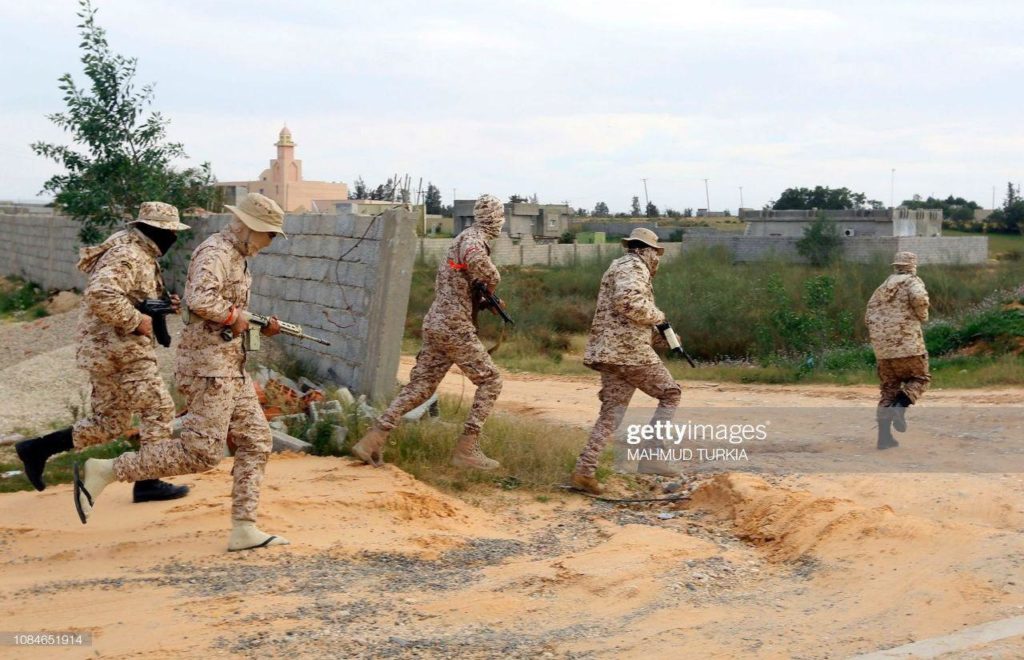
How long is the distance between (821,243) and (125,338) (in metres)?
28.5

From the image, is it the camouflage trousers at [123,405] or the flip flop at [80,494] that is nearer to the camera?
the flip flop at [80,494]

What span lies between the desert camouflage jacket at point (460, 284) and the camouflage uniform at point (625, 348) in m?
0.83

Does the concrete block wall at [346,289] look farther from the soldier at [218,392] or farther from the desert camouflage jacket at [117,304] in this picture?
the soldier at [218,392]

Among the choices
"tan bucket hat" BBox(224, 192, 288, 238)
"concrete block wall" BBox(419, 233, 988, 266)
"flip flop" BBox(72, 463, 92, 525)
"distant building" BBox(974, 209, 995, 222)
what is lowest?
"flip flop" BBox(72, 463, 92, 525)

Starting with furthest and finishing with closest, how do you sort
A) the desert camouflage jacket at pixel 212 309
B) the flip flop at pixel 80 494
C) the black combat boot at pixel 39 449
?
1. the black combat boot at pixel 39 449
2. the flip flop at pixel 80 494
3. the desert camouflage jacket at pixel 212 309

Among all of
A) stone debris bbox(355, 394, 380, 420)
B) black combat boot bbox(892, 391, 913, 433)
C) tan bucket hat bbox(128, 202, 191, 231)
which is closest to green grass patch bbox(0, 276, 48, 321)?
stone debris bbox(355, 394, 380, 420)

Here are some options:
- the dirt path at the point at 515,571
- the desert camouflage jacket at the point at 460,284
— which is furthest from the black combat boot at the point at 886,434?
the desert camouflage jacket at the point at 460,284

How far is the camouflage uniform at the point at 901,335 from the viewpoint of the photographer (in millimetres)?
9102

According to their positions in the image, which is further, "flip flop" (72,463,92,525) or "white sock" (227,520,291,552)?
"white sock" (227,520,291,552)

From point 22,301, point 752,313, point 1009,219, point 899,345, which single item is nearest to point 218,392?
point 899,345

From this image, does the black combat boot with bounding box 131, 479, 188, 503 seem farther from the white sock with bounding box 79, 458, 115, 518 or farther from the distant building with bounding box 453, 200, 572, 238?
the distant building with bounding box 453, 200, 572, 238

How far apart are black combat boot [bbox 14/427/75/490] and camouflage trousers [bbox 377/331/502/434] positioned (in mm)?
2085
